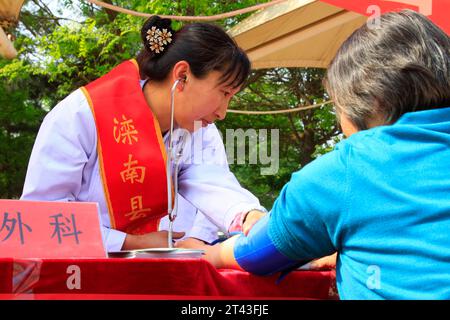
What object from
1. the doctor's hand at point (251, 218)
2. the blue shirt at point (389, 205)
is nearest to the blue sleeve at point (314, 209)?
the blue shirt at point (389, 205)

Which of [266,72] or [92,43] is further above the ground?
[92,43]

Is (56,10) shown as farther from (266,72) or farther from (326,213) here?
(326,213)


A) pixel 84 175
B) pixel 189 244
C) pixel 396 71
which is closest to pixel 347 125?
pixel 396 71

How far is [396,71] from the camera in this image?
3.41 ft

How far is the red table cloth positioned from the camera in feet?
3.48

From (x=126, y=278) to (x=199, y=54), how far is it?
946 mm

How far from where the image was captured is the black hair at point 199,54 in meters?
1.89

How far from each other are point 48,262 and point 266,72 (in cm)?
699

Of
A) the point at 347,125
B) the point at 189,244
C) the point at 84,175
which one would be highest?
the point at 347,125

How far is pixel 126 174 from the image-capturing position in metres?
1.83

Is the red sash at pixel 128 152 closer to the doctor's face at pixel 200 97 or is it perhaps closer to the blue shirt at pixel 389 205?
the doctor's face at pixel 200 97

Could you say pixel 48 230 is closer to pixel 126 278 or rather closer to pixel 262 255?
pixel 126 278

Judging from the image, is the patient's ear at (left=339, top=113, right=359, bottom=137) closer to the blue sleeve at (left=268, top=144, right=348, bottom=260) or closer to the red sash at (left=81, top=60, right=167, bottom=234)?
the blue sleeve at (left=268, top=144, right=348, bottom=260)
